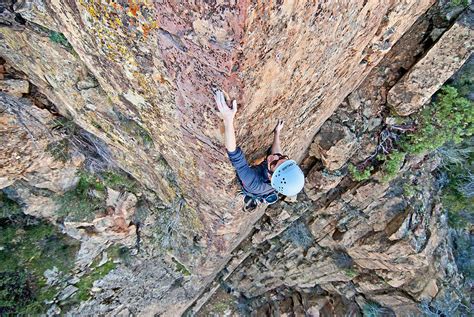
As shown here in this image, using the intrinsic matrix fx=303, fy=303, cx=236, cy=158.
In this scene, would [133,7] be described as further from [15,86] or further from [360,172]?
[360,172]

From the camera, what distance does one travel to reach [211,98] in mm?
3230

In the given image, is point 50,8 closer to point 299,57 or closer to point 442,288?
point 299,57

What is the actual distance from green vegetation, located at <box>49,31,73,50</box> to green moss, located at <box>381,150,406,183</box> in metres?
5.51

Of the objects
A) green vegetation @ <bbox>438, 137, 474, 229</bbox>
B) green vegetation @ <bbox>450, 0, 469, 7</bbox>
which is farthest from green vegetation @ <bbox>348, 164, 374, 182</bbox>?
green vegetation @ <bbox>450, 0, 469, 7</bbox>

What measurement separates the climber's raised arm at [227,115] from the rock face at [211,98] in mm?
106

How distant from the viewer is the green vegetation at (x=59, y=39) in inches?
159

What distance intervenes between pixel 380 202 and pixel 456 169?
6.06ft

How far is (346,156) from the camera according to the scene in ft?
19.1

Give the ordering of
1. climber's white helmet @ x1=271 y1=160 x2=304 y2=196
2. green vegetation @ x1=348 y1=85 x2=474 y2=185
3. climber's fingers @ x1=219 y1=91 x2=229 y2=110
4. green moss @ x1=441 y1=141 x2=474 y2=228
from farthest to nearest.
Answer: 1. green moss @ x1=441 y1=141 x2=474 y2=228
2. green vegetation @ x1=348 y1=85 x2=474 y2=185
3. climber's white helmet @ x1=271 y1=160 x2=304 y2=196
4. climber's fingers @ x1=219 y1=91 x2=229 y2=110

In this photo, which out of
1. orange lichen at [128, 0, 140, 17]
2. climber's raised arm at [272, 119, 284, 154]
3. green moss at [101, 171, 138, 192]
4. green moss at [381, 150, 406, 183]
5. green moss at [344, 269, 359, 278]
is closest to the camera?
orange lichen at [128, 0, 140, 17]

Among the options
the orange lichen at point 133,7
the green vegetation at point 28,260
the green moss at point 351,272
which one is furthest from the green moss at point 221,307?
the orange lichen at point 133,7

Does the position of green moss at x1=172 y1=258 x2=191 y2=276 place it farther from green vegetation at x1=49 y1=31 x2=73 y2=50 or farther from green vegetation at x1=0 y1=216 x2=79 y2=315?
green vegetation at x1=49 y1=31 x2=73 y2=50

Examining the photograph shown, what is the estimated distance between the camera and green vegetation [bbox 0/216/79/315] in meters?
6.61

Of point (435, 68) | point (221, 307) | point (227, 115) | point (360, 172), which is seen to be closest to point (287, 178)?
point (227, 115)
